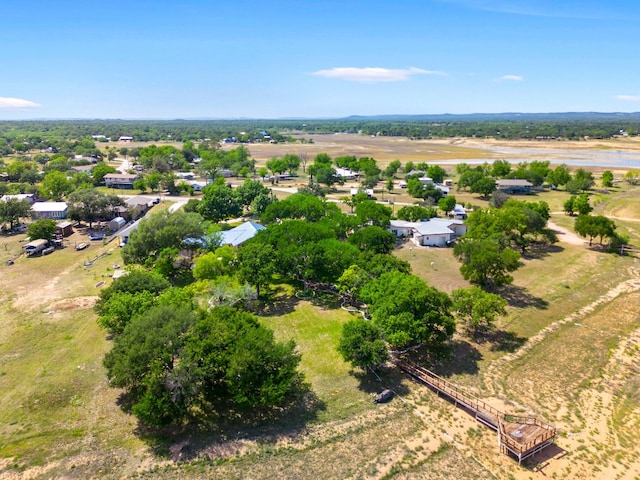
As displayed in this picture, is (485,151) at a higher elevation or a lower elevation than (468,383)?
higher

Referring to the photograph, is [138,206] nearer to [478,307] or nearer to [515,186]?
[478,307]

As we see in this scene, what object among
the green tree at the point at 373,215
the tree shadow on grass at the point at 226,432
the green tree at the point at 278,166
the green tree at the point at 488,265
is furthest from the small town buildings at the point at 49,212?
the green tree at the point at 488,265

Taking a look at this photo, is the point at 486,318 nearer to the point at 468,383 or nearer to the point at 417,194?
the point at 468,383

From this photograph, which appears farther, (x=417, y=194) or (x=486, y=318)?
(x=417, y=194)

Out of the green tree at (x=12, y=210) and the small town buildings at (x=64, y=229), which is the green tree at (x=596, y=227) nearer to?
Answer: the small town buildings at (x=64, y=229)

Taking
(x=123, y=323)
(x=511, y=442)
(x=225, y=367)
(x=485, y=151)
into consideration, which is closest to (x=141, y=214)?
(x=123, y=323)

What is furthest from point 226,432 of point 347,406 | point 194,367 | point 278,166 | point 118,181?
point 278,166

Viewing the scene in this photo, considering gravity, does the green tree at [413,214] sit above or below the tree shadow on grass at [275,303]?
above

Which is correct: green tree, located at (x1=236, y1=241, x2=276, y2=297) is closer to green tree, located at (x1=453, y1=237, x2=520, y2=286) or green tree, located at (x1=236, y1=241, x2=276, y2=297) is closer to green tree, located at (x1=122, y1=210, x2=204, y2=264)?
green tree, located at (x1=122, y1=210, x2=204, y2=264)
